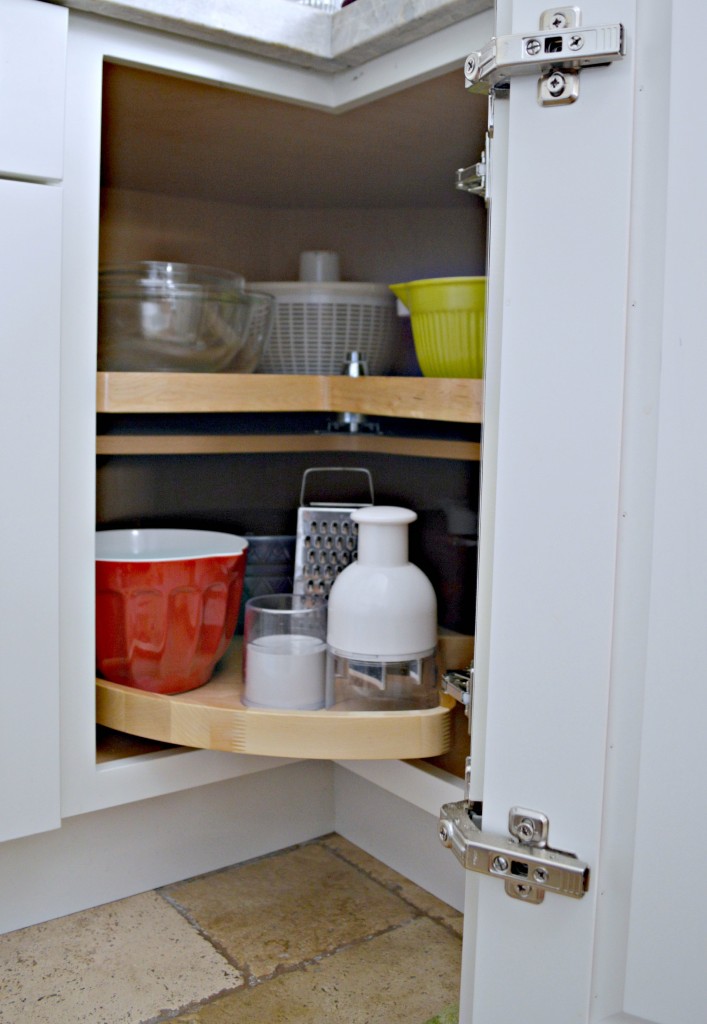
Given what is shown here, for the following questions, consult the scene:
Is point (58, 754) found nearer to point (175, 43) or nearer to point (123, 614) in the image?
point (123, 614)

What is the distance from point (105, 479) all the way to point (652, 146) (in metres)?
0.68

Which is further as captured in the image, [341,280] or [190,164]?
[341,280]

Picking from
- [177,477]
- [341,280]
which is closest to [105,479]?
[177,477]

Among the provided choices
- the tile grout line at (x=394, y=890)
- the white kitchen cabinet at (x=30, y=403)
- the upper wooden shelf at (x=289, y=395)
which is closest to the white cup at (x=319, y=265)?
the upper wooden shelf at (x=289, y=395)

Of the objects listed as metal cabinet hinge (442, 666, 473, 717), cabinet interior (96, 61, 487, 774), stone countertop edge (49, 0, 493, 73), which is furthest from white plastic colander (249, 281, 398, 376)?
metal cabinet hinge (442, 666, 473, 717)

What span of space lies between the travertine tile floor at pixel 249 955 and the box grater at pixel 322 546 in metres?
0.36

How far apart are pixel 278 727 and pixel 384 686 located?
0.40 feet

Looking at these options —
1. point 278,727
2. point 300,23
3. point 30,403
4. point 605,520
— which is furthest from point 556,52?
point 278,727

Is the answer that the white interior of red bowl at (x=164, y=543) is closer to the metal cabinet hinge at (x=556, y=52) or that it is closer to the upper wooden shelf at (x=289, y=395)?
the upper wooden shelf at (x=289, y=395)

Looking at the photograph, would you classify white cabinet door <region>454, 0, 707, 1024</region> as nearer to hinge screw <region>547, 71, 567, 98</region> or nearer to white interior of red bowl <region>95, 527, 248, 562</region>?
hinge screw <region>547, 71, 567, 98</region>

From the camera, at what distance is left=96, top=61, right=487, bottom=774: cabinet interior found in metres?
1.04

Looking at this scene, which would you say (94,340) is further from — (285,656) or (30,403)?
(285,656)

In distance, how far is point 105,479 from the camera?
107 centimetres

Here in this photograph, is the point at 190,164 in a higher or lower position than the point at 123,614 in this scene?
higher
